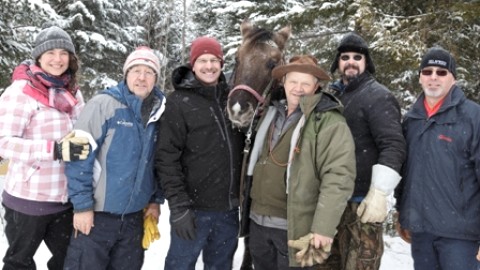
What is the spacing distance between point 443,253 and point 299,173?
131cm

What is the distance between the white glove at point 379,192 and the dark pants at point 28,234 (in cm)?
236

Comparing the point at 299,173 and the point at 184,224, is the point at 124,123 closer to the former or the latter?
the point at 184,224

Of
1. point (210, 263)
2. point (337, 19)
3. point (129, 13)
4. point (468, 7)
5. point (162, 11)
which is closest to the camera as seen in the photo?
point (210, 263)

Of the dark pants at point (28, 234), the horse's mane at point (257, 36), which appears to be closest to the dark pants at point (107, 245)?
the dark pants at point (28, 234)

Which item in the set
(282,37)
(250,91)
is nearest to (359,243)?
(250,91)

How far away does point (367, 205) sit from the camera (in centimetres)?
295

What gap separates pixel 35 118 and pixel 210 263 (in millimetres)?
1810

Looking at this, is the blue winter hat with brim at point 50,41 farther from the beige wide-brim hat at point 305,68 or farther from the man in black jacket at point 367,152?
the man in black jacket at point 367,152

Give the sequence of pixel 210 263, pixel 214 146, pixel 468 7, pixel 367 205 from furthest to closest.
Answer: pixel 468 7 → pixel 210 263 → pixel 214 146 → pixel 367 205

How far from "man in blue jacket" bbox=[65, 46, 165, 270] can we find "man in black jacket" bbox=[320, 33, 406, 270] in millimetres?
1573

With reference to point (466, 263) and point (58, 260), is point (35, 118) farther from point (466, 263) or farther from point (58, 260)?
point (466, 263)

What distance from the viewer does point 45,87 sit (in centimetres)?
321

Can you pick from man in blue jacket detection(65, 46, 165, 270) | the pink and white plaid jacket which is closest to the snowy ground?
man in blue jacket detection(65, 46, 165, 270)

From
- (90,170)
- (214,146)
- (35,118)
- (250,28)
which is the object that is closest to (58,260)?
(90,170)
